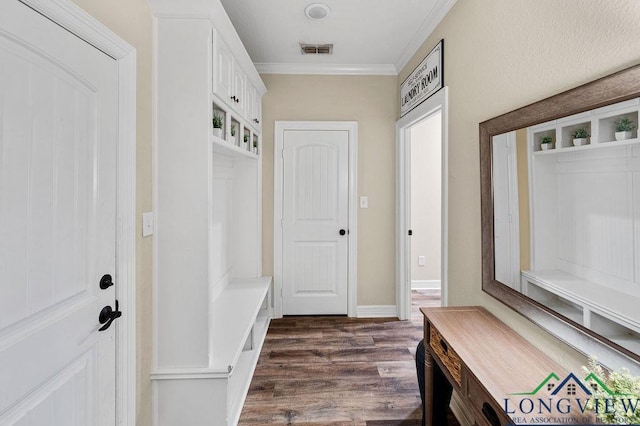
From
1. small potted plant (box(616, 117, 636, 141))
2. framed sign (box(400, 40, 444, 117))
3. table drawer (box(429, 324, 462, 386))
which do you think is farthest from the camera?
framed sign (box(400, 40, 444, 117))

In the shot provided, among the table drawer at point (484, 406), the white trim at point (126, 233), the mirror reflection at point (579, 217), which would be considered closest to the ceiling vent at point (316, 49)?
the white trim at point (126, 233)

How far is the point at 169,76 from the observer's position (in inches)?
64.7

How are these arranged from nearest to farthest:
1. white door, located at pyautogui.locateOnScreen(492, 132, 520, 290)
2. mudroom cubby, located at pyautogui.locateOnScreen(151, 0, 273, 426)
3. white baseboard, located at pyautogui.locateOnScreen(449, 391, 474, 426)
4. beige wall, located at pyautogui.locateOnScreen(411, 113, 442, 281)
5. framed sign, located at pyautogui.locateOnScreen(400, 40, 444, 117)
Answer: white door, located at pyautogui.locateOnScreen(492, 132, 520, 290), mudroom cubby, located at pyautogui.locateOnScreen(151, 0, 273, 426), white baseboard, located at pyautogui.locateOnScreen(449, 391, 474, 426), framed sign, located at pyautogui.locateOnScreen(400, 40, 444, 117), beige wall, located at pyautogui.locateOnScreen(411, 113, 442, 281)

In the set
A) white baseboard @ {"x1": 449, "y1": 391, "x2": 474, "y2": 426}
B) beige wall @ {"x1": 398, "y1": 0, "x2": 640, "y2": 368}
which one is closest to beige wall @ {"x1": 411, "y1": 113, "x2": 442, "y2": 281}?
beige wall @ {"x1": 398, "y1": 0, "x2": 640, "y2": 368}

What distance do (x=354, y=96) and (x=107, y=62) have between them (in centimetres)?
237

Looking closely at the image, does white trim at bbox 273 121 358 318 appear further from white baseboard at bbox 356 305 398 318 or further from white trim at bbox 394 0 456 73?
white trim at bbox 394 0 456 73

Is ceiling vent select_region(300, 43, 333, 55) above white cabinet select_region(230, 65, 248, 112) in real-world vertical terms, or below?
above

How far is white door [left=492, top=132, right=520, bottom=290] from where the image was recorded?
1357mm

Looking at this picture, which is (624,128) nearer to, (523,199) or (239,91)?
(523,199)

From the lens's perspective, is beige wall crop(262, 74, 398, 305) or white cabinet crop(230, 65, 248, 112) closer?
white cabinet crop(230, 65, 248, 112)

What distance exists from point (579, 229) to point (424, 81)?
180cm

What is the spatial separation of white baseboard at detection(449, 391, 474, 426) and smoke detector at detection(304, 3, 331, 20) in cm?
269

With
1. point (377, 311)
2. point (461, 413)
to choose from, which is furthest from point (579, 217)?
point (377, 311)

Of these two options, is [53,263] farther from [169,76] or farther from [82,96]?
[169,76]
